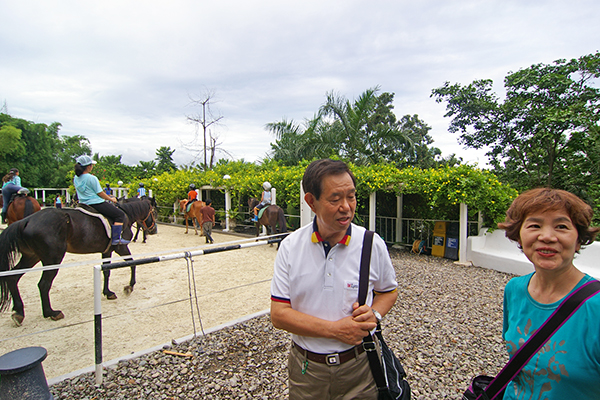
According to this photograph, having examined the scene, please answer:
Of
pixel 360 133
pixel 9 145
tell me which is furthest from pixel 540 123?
pixel 9 145

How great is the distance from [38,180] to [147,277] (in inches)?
1422

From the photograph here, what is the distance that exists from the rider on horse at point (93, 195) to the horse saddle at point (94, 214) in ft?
0.16

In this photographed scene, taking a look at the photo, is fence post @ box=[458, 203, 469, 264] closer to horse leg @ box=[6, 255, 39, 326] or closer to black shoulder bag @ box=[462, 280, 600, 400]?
black shoulder bag @ box=[462, 280, 600, 400]

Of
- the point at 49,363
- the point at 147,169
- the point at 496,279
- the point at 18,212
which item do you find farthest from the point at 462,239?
A: the point at 147,169

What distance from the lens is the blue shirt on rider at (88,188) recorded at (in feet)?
15.6

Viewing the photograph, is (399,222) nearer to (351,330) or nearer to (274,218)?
(274,218)

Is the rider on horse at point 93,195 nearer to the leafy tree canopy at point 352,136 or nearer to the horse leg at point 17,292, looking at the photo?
the horse leg at point 17,292

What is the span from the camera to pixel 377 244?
1494 millimetres

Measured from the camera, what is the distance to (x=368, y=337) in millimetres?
1397

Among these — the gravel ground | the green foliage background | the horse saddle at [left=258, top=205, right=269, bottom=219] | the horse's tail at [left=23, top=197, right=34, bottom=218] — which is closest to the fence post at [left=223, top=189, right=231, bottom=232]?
the green foliage background

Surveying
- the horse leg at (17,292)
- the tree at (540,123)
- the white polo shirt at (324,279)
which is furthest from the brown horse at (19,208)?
the tree at (540,123)

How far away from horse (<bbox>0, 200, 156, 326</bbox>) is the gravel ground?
2.04 m

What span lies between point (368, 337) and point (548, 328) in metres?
0.66

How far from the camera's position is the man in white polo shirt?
4.62 ft
